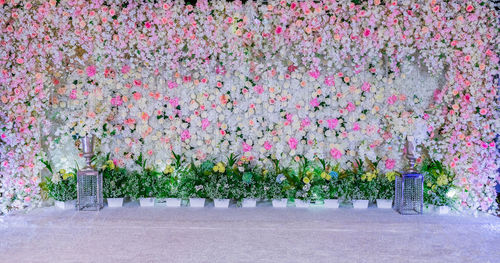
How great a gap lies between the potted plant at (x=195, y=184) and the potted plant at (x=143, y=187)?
34cm

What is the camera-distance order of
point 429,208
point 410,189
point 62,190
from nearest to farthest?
point 410,189 → point 429,208 → point 62,190

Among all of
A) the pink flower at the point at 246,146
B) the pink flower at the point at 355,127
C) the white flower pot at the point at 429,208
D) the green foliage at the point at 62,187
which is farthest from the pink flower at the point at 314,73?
the green foliage at the point at 62,187

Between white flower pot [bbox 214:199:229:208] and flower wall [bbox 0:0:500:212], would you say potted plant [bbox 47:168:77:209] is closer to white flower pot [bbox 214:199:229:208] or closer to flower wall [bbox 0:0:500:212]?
flower wall [bbox 0:0:500:212]

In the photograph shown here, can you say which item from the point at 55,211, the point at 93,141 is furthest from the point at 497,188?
the point at 55,211

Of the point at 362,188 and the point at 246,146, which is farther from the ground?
the point at 246,146

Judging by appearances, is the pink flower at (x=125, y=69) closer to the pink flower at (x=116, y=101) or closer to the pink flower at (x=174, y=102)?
the pink flower at (x=116, y=101)

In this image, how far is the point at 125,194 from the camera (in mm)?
4785

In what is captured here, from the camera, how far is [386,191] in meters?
4.64

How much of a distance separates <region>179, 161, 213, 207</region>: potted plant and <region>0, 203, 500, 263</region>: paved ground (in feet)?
0.52

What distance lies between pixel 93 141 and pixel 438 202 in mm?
3854

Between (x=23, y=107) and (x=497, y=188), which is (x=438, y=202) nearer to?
(x=497, y=188)

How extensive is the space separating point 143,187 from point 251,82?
176 cm

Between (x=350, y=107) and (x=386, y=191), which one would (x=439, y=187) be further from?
(x=350, y=107)

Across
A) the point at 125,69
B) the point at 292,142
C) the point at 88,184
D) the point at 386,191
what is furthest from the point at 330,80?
the point at 88,184
